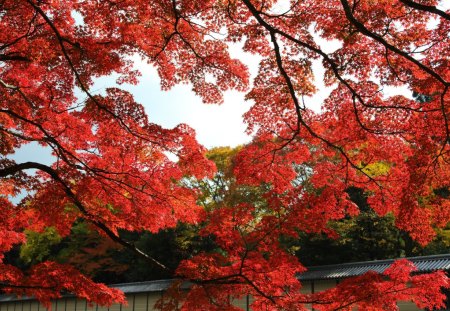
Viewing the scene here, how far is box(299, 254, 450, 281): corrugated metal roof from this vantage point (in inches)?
448

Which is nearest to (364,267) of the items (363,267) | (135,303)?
(363,267)

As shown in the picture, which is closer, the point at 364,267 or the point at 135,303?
the point at 364,267

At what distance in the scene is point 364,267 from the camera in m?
13.0

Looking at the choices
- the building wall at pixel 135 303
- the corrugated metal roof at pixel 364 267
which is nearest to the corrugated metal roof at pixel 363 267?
the corrugated metal roof at pixel 364 267

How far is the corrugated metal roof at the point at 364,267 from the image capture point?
37.3 ft

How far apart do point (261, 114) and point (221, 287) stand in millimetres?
2675

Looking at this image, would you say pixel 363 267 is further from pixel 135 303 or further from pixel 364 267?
pixel 135 303

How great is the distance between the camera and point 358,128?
649 centimetres

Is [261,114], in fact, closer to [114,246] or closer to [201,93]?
[201,93]

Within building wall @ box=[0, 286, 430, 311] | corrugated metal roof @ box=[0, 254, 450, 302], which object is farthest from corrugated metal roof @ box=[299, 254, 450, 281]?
building wall @ box=[0, 286, 430, 311]

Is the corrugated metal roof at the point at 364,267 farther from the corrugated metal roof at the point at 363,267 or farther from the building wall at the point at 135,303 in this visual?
the building wall at the point at 135,303

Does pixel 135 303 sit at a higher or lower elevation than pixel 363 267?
lower

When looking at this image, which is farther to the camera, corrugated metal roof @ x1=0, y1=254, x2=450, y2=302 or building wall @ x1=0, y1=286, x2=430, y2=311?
building wall @ x1=0, y1=286, x2=430, y2=311

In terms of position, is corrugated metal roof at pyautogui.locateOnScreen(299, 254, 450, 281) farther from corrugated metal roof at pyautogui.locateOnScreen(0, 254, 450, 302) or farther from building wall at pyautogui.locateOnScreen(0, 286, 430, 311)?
building wall at pyautogui.locateOnScreen(0, 286, 430, 311)
